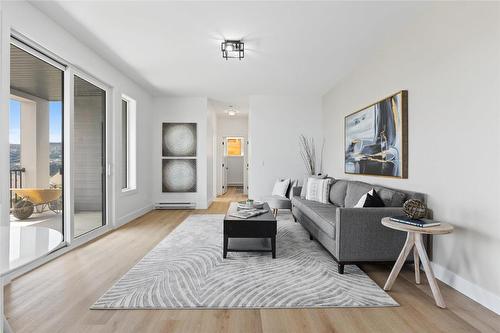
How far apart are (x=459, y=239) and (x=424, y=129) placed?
1075 millimetres

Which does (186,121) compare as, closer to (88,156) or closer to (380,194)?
(88,156)

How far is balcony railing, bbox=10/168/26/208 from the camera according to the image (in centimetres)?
269

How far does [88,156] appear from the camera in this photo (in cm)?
403

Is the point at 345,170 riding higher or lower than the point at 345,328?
higher

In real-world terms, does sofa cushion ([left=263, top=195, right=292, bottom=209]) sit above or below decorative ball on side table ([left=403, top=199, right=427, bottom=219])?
below

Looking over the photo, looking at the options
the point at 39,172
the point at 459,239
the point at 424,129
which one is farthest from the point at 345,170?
the point at 39,172

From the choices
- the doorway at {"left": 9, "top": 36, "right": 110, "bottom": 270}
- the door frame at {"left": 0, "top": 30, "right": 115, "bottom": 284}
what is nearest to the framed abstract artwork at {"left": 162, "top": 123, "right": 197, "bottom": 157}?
the door frame at {"left": 0, "top": 30, "right": 115, "bottom": 284}

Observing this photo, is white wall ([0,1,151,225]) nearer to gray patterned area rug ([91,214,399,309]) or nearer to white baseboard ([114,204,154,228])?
white baseboard ([114,204,154,228])

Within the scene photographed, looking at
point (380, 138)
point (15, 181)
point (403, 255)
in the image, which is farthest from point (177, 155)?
point (403, 255)

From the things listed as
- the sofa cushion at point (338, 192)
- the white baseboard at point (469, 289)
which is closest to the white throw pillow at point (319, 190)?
the sofa cushion at point (338, 192)

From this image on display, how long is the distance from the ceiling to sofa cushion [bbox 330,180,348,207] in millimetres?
1853

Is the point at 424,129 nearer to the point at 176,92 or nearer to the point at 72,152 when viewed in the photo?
the point at 72,152

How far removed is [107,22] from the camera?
3.12m

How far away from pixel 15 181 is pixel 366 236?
3381mm
